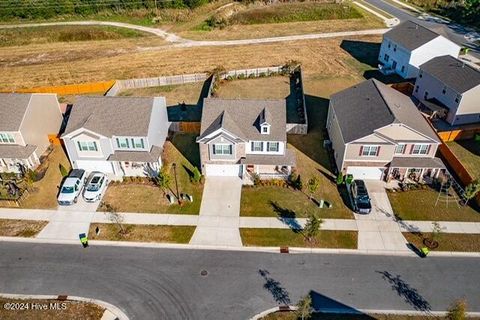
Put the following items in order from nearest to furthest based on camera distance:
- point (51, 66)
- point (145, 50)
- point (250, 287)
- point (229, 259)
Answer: point (250, 287)
point (229, 259)
point (51, 66)
point (145, 50)

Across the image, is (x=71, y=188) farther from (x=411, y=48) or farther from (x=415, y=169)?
(x=411, y=48)

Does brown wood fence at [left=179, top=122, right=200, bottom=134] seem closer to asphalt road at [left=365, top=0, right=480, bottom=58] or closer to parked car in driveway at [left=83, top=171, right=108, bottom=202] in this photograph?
parked car in driveway at [left=83, top=171, right=108, bottom=202]

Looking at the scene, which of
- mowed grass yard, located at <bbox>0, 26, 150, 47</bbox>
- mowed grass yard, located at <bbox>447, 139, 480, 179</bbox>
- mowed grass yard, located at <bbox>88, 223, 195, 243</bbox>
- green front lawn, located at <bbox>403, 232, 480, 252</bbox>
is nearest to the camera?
green front lawn, located at <bbox>403, 232, 480, 252</bbox>

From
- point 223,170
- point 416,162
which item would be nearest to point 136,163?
point 223,170

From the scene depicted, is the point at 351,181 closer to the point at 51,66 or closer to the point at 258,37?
the point at 258,37

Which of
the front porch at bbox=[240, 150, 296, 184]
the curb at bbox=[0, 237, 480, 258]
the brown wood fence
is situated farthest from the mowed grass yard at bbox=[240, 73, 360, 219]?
the brown wood fence

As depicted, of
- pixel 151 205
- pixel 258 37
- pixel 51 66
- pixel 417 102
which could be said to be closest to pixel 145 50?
pixel 51 66
